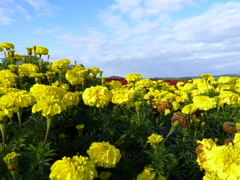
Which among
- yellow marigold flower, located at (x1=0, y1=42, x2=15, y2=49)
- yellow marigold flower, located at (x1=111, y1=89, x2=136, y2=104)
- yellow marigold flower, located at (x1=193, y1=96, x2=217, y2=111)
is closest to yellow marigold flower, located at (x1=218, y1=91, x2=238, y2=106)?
yellow marigold flower, located at (x1=193, y1=96, x2=217, y2=111)

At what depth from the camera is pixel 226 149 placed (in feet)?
4.27

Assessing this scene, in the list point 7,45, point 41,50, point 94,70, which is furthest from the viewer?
point 7,45

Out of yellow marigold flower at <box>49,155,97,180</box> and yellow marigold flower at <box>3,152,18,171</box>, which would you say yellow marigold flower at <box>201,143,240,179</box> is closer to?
yellow marigold flower at <box>49,155,97,180</box>

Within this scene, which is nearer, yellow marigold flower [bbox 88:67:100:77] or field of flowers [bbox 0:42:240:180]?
field of flowers [bbox 0:42:240:180]

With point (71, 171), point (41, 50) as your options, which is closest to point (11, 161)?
point (71, 171)

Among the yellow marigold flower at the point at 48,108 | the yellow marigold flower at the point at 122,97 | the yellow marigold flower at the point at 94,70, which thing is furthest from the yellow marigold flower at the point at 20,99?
the yellow marigold flower at the point at 94,70

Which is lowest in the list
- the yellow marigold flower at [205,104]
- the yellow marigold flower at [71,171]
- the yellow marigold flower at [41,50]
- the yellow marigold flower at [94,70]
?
the yellow marigold flower at [71,171]

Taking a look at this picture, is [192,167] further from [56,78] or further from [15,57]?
[15,57]

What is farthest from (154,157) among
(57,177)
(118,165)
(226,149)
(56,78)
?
(56,78)

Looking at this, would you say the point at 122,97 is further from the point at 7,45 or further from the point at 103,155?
the point at 7,45

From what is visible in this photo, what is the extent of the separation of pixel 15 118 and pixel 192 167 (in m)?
2.40

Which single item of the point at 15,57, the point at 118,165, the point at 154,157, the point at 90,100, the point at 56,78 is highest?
the point at 15,57

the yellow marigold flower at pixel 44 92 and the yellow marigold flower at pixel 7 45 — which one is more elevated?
the yellow marigold flower at pixel 7 45

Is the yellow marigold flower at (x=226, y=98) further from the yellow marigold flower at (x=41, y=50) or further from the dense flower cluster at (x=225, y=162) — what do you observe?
the yellow marigold flower at (x=41, y=50)
